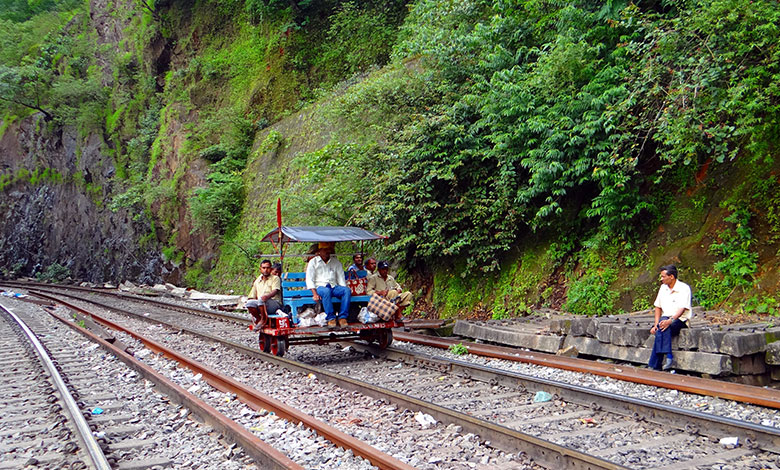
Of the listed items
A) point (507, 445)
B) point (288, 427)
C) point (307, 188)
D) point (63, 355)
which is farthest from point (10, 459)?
point (307, 188)

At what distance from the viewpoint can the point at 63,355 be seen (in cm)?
1042

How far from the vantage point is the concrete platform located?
20.9 feet

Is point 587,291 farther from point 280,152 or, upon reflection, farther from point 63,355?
point 280,152

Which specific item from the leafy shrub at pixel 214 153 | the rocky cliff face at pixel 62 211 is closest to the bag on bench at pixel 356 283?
the leafy shrub at pixel 214 153

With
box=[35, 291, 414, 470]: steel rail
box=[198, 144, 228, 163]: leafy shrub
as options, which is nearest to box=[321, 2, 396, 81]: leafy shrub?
box=[198, 144, 228, 163]: leafy shrub

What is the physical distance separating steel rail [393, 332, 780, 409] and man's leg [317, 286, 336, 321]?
222cm

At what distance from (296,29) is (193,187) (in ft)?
31.8

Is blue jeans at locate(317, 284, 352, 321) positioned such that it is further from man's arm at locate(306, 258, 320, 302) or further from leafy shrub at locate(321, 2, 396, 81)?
leafy shrub at locate(321, 2, 396, 81)

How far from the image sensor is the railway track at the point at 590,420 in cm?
431

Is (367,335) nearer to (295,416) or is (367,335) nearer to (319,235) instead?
(319,235)

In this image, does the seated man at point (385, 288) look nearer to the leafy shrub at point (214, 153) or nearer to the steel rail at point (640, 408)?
the steel rail at point (640, 408)

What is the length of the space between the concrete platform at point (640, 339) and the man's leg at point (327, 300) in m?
2.95

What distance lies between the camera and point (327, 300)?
8.91 metres

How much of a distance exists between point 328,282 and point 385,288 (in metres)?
1.06
